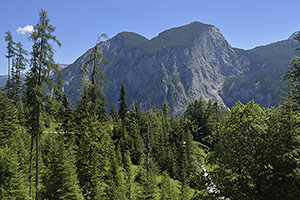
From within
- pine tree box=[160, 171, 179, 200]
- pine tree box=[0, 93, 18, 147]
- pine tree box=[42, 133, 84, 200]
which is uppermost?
pine tree box=[0, 93, 18, 147]

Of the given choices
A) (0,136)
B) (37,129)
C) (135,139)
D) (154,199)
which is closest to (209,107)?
(135,139)

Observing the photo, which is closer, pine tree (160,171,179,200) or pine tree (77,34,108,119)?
pine tree (77,34,108,119)

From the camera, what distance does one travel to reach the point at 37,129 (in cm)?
2195

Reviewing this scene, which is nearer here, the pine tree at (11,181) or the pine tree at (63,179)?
the pine tree at (11,181)

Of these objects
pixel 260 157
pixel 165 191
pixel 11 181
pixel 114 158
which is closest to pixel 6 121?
pixel 114 158

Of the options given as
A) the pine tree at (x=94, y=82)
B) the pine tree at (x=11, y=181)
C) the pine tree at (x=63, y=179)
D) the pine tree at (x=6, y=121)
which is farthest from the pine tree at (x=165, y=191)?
the pine tree at (x=6, y=121)

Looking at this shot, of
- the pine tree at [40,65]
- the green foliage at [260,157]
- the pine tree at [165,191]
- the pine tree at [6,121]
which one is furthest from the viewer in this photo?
the pine tree at [6,121]

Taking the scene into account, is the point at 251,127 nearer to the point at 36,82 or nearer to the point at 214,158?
the point at 214,158

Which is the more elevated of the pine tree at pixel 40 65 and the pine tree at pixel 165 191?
the pine tree at pixel 40 65

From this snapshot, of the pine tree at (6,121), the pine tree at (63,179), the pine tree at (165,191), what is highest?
the pine tree at (6,121)

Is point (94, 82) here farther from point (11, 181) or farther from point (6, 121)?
point (6, 121)

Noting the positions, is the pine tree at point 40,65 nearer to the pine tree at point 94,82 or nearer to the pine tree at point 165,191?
the pine tree at point 94,82

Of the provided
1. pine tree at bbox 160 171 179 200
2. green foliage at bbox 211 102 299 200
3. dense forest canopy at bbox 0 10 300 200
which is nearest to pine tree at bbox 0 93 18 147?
dense forest canopy at bbox 0 10 300 200

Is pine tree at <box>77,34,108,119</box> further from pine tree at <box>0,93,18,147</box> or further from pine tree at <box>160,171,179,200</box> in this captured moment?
pine tree at <box>0,93,18,147</box>
